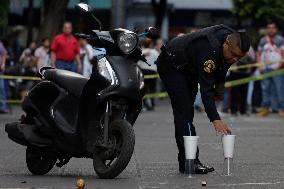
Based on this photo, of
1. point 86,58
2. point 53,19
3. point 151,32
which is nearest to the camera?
point 151,32

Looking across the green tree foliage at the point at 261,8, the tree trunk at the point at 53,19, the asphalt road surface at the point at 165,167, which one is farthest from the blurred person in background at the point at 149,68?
the green tree foliage at the point at 261,8

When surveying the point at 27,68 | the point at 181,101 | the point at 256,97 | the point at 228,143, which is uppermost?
the point at 181,101

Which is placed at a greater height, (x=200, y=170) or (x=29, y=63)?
(x=200, y=170)

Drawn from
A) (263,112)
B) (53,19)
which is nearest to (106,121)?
(263,112)

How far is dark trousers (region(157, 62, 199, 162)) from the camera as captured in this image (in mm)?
10430

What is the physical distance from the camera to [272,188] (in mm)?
9062

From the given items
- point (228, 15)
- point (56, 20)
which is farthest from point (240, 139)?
point (228, 15)

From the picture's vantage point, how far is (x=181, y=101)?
412 inches

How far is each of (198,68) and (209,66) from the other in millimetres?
189

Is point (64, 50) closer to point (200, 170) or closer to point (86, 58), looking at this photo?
point (86, 58)

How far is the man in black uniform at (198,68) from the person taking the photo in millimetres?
9805

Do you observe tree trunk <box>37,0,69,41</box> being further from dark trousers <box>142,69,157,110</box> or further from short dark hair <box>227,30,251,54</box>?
short dark hair <box>227,30,251,54</box>

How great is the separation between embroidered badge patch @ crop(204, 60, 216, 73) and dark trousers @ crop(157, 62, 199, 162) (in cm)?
62

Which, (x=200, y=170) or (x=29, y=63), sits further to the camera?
(x=29, y=63)
